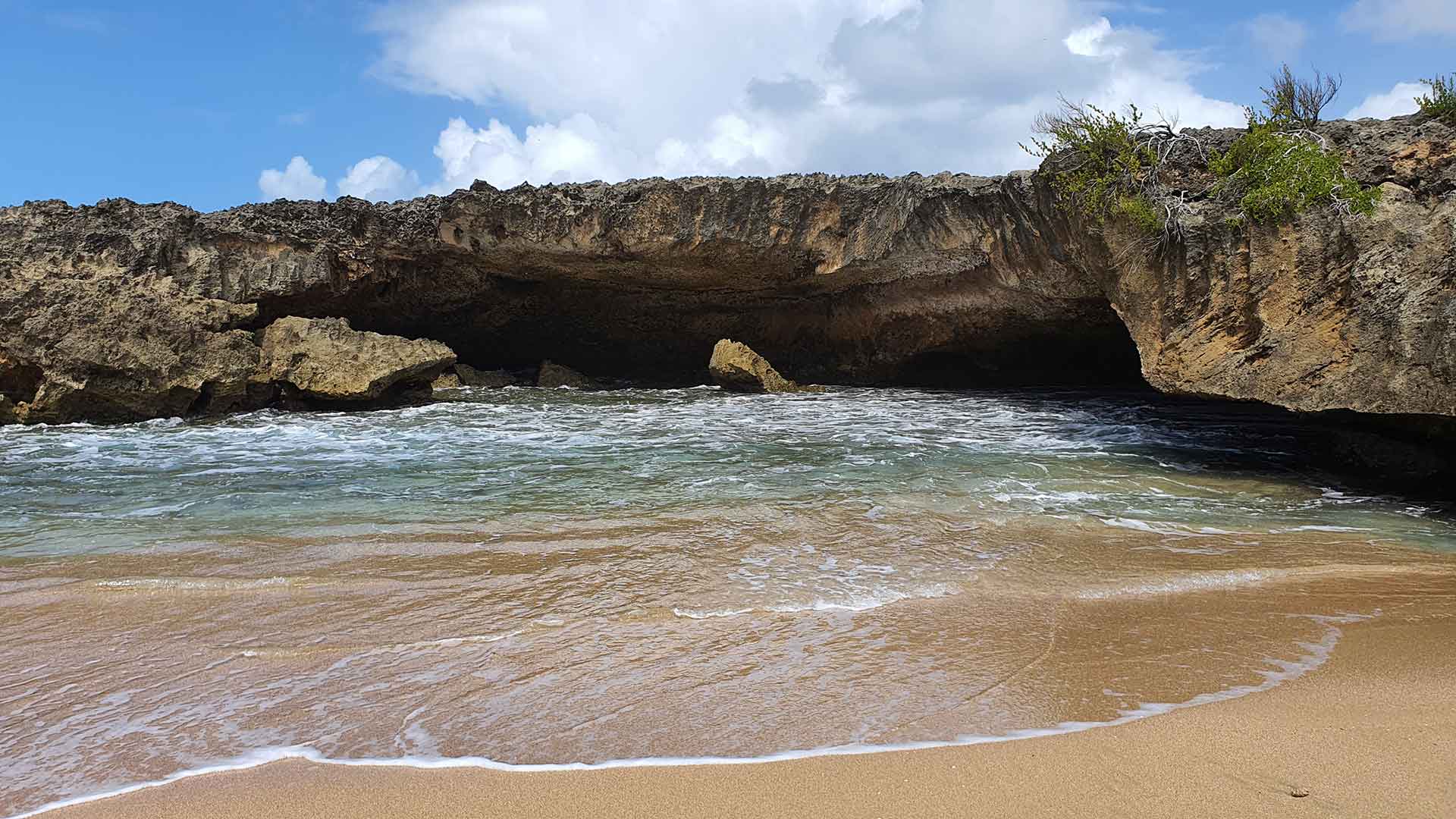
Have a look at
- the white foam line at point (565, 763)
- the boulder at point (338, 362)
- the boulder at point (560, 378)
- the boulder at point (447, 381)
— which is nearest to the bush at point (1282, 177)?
the white foam line at point (565, 763)

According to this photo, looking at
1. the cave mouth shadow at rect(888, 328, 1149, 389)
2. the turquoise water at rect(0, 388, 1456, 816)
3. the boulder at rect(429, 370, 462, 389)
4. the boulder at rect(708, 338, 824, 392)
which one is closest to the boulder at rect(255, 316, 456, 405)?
the boulder at rect(429, 370, 462, 389)

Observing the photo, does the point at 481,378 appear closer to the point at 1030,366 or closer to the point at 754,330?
the point at 754,330

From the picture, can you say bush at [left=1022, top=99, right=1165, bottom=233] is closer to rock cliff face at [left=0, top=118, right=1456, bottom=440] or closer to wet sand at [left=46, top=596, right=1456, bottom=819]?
rock cliff face at [left=0, top=118, right=1456, bottom=440]

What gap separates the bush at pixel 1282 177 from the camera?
7066 mm

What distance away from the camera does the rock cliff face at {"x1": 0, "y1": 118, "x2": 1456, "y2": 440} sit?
735 centimetres

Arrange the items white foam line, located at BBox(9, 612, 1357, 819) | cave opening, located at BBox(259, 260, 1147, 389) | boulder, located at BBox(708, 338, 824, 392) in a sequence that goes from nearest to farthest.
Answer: white foam line, located at BBox(9, 612, 1357, 819)
cave opening, located at BBox(259, 260, 1147, 389)
boulder, located at BBox(708, 338, 824, 392)

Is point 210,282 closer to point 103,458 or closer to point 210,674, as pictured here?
point 103,458

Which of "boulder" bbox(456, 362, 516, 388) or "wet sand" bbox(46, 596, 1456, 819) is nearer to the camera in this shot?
"wet sand" bbox(46, 596, 1456, 819)

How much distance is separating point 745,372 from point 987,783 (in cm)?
1146

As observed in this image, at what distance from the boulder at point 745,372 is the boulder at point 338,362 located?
12.5ft

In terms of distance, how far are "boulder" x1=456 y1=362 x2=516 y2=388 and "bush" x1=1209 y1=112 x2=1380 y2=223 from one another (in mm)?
10781

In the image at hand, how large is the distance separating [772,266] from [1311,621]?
33.9ft

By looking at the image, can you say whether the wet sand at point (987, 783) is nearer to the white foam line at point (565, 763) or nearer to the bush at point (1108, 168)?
the white foam line at point (565, 763)

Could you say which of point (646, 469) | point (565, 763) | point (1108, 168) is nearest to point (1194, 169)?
point (1108, 168)
